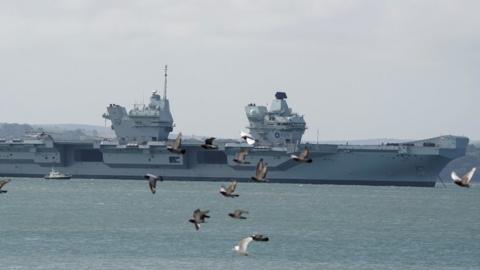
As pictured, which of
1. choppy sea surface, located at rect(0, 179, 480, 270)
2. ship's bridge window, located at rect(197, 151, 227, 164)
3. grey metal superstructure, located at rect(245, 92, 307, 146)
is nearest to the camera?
choppy sea surface, located at rect(0, 179, 480, 270)

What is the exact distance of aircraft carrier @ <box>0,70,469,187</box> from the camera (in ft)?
419

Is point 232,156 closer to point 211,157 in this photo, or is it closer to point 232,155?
point 232,155

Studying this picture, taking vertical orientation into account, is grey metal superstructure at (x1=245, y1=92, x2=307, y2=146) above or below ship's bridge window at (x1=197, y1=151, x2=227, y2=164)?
above

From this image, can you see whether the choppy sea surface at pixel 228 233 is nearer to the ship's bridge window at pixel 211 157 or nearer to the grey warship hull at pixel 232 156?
the grey warship hull at pixel 232 156

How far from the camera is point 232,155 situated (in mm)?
129250

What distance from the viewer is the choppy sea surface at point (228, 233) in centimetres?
5534

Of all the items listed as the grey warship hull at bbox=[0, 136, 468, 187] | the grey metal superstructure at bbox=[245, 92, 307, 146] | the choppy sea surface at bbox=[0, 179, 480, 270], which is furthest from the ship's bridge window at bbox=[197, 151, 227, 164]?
the choppy sea surface at bbox=[0, 179, 480, 270]

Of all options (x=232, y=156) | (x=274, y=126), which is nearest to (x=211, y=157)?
(x=232, y=156)

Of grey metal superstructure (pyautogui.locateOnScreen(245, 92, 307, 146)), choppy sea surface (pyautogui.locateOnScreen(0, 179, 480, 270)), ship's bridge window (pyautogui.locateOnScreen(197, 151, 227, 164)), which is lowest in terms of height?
choppy sea surface (pyautogui.locateOnScreen(0, 179, 480, 270))

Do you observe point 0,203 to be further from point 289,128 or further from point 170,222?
point 289,128

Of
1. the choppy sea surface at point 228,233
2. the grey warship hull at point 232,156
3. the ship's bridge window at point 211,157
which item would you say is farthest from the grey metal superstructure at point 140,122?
the choppy sea surface at point 228,233

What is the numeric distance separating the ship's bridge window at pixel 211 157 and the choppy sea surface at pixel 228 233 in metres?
15.7

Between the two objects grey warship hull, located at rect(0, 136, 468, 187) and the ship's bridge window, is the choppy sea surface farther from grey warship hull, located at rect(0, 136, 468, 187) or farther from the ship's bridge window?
the ship's bridge window

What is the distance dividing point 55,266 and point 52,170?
289 feet
